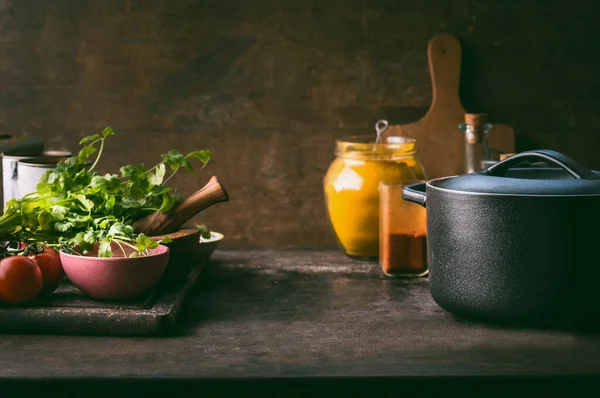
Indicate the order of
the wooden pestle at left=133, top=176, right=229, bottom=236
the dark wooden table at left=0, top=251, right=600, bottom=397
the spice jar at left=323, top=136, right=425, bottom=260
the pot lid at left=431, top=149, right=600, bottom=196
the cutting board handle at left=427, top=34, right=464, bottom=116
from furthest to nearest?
the cutting board handle at left=427, top=34, right=464, bottom=116 → the spice jar at left=323, top=136, right=425, bottom=260 → the wooden pestle at left=133, top=176, right=229, bottom=236 → the pot lid at left=431, top=149, right=600, bottom=196 → the dark wooden table at left=0, top=251, right=600, bottom=397

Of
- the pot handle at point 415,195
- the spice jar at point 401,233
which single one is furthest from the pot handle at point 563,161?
the spice jar at point 401,233

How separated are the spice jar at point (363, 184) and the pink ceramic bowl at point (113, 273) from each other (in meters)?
0.47

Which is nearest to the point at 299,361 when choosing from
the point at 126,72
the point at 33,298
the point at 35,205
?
the point at 33,298

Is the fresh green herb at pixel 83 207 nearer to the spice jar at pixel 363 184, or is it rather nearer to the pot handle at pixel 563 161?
the spice jar at pixel 363 184

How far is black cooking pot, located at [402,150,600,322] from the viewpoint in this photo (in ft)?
3.13

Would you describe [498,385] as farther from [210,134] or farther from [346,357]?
[210,134]

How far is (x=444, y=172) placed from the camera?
68.7 inches

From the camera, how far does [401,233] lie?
4.33ft

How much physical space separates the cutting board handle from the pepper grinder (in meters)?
0.17

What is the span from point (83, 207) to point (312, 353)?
48cm

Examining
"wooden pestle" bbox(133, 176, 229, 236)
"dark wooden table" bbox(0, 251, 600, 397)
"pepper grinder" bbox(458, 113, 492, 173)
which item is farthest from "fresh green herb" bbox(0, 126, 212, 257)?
"pepper grinder" bbox(458, 113, 492, 173)

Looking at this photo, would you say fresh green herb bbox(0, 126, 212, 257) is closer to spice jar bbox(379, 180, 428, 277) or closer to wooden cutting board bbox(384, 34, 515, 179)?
spice jar bbox(379, 180, 428, 277)

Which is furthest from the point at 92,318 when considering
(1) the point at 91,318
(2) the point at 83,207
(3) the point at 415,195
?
(3) the point at 415,195

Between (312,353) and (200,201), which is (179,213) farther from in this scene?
(312,353)
